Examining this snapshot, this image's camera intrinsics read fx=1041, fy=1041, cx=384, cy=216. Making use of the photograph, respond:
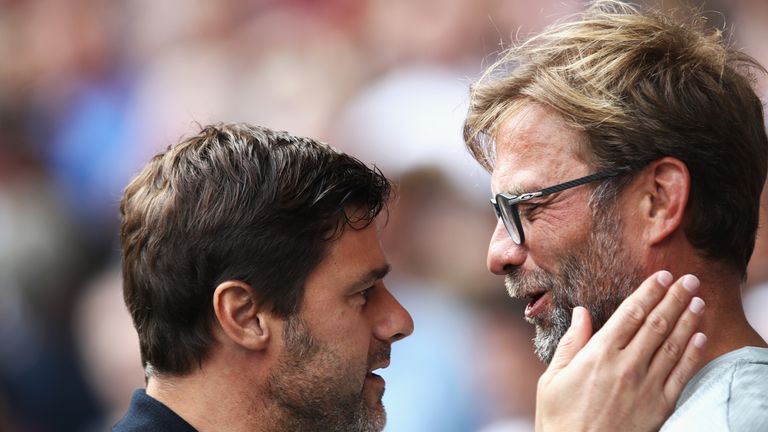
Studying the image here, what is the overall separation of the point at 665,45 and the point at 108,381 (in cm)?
305

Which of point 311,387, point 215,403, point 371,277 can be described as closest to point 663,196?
point 371,277

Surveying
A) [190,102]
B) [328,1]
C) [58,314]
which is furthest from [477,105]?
[58,314]

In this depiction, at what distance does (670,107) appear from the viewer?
2.25m

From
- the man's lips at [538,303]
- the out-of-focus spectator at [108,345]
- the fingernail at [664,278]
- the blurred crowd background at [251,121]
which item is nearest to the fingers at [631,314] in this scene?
the fingernail at [664,278]

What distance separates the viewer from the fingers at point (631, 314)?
81.7 inches

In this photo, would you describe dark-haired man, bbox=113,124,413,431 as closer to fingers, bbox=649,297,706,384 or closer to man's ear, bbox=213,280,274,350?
man's ear, bbox=213,280,274,350

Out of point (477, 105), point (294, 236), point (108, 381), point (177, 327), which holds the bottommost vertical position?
point (108, 381)

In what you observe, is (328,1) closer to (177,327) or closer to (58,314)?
(58,314)

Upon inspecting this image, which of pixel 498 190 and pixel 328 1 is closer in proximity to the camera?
pixel 498 190

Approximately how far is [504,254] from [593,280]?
8.7 inches

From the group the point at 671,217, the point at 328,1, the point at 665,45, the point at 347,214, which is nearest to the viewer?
the point at 671,217

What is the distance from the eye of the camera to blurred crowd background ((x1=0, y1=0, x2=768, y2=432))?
3850mm

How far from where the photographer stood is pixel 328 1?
14.7ft

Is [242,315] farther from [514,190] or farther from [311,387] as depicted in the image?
[514,190]
